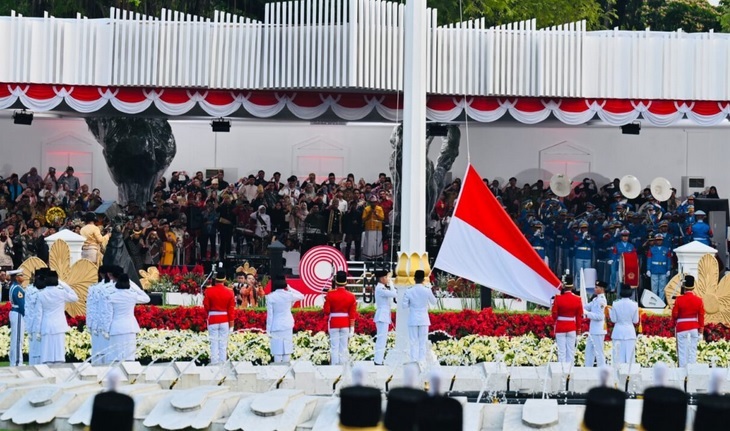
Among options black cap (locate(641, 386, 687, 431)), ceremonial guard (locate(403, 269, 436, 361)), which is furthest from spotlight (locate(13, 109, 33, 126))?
black cap (locate(641, 386, 687, 431))

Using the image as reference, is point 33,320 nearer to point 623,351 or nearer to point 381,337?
point 381,337

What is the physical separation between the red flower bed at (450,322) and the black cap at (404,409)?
1446 cm

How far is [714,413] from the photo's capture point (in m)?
7.85

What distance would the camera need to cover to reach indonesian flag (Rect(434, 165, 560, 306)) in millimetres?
18938

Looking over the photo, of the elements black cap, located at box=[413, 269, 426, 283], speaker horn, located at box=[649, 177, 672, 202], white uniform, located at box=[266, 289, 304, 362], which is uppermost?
speaker horn, located at box=[649, 177, 672, 202]

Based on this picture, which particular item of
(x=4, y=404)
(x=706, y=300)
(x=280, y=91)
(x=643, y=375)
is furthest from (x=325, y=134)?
(x=4, y=404)

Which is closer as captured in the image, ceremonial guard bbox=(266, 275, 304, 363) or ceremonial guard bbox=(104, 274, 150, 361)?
ceremonial guard bbox=(104, 274, 150, 361)

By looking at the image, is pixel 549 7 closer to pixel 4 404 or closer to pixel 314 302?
pixel 314 302

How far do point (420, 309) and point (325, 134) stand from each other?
17.3m

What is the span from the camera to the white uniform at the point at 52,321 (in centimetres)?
1977

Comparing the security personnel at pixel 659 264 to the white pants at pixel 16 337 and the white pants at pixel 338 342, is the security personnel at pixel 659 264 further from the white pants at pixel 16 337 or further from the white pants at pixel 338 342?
the white pants at pixel 16 337

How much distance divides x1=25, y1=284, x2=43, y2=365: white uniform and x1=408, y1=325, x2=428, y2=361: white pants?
190 inches

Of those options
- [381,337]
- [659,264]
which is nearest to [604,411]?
[381,337]

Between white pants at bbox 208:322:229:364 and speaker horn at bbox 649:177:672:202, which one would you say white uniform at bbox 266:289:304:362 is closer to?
white pants at bbox 208:322:229:364
